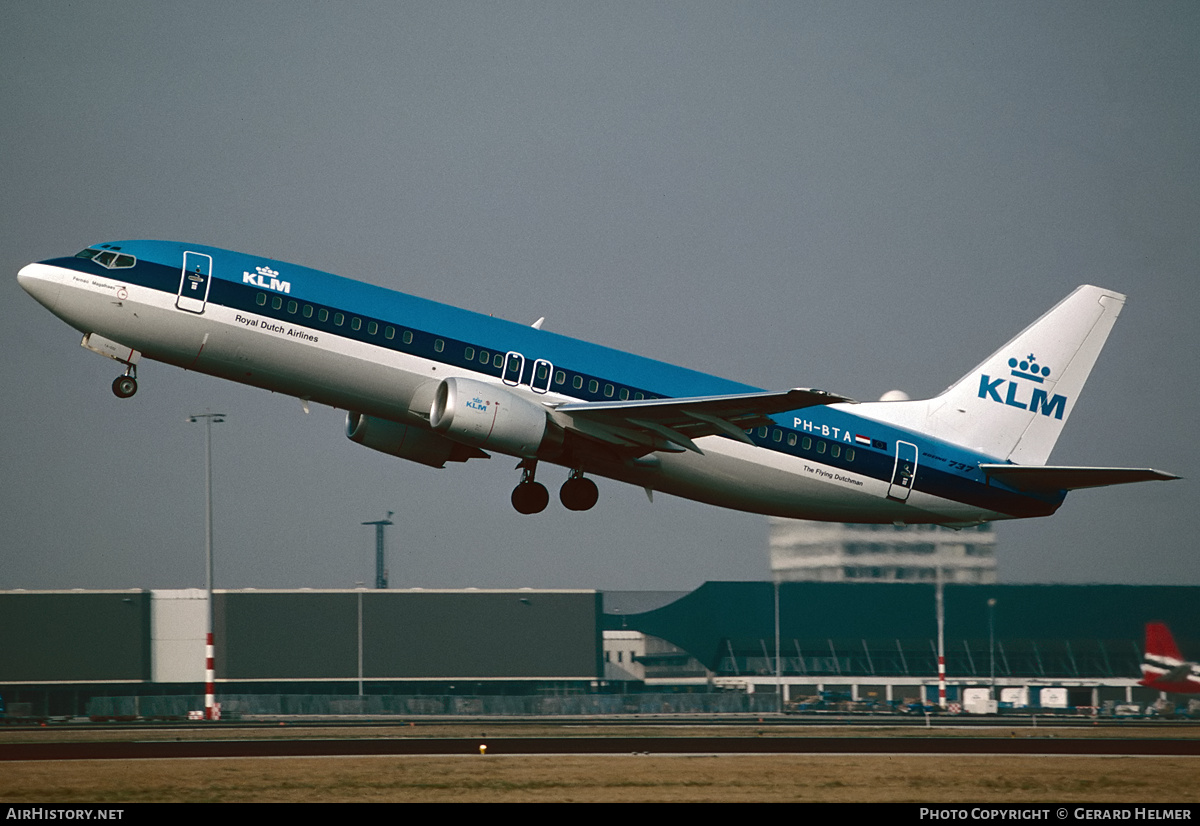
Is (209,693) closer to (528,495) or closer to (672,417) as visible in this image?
(528,495)

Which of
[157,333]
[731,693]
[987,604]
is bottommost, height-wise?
[731,693]

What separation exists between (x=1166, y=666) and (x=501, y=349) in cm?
3504

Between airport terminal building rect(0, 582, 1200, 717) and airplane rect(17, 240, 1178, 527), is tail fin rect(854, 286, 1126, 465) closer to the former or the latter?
airplane rect(17, 240, 1178, 527)

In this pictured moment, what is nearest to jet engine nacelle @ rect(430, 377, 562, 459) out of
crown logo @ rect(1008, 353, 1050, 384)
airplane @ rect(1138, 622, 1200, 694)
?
crown logo @ rect(1008, 353, 1050, 384)

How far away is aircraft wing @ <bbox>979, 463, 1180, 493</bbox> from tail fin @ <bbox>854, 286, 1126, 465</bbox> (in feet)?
3.21

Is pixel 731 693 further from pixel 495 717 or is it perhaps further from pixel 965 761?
pixel 965 761

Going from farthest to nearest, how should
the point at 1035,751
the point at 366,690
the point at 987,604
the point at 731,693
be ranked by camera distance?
the point at 366,690
the point at 731,693
the point at 987,604
the point at 1035,751

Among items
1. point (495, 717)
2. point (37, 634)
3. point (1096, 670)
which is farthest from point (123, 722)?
point (1096, 670)

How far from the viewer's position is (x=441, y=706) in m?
→ 66.2

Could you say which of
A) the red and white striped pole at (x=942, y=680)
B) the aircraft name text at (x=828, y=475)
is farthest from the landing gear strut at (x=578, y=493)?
the red and white striped pole at (x=942, y=680)

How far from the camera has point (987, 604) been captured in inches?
2562

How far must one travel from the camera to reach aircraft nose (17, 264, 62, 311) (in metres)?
32.2

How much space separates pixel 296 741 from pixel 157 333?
18076 mm

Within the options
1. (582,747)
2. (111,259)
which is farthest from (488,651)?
(111,259)
